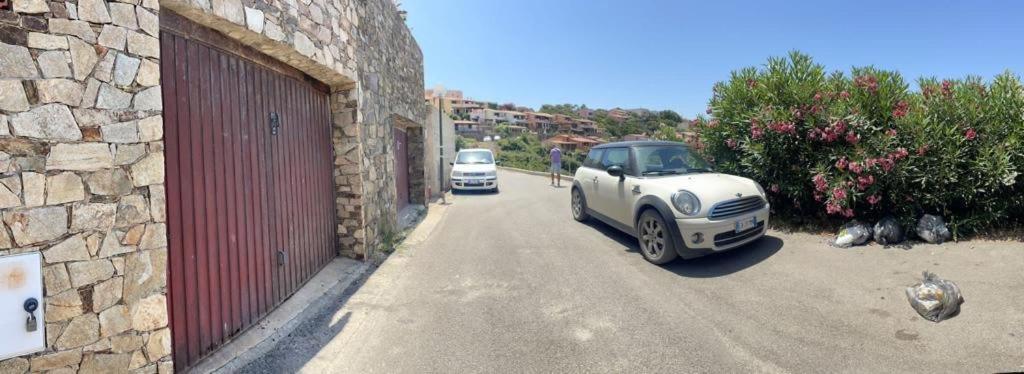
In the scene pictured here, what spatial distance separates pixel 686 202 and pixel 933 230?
2.77m

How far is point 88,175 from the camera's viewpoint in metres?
2.42

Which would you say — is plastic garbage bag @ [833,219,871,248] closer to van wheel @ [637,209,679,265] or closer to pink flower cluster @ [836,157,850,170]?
pink flower cluster @ [836,157,850,170]

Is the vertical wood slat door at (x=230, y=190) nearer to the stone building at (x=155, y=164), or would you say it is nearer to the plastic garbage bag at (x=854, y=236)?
the stone building at (x=155, y=164)

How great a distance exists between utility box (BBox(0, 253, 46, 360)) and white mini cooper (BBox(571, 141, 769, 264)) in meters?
5.00

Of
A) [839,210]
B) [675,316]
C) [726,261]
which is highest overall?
[839,210]

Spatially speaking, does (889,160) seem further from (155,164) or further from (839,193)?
(155,164)

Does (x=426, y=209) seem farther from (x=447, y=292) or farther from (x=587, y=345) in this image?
(x=587, y=345)

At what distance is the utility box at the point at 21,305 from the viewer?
218 centimetres

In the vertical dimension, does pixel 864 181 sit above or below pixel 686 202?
above

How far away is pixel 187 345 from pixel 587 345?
2859mm

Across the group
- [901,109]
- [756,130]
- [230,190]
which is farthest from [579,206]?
[230,190]

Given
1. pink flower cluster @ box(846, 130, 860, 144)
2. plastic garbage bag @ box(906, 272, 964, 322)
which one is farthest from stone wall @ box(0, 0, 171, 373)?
pink flower cluster @ box(846, 130, 860, 144)

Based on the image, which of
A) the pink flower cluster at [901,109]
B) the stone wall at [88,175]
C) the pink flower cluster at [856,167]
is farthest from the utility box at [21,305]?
the pink flower cluster at [901,109]

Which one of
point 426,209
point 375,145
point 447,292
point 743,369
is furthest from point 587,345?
point 426,209
